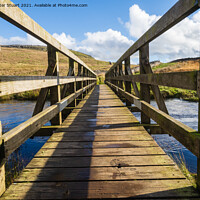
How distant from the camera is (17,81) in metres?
1.54

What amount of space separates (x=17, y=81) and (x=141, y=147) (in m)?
1.61

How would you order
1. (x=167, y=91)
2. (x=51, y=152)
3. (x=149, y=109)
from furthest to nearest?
(x=167, y=91)
(x=149, y=109)
(x=51, y=152)

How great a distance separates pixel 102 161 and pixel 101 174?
254 millimetres

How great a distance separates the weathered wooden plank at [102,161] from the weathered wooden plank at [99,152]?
77mm

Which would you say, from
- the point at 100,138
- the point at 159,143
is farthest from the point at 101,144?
the point at 159,143

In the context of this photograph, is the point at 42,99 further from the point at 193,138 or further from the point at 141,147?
the point at 193,138

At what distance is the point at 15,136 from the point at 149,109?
1.82 m

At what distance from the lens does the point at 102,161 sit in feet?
6.26

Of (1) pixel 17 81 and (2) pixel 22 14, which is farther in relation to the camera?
(2) pixel 22 14

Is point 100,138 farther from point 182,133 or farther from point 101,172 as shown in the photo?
point 182,133

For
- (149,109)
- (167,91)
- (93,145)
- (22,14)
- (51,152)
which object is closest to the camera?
(22,14)

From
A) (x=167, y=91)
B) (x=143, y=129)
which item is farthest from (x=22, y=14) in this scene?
(x=167, y=91)

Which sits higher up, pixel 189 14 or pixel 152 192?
pixel 189 14

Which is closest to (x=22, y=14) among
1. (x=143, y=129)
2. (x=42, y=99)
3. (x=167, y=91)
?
(x=42, y=99)
